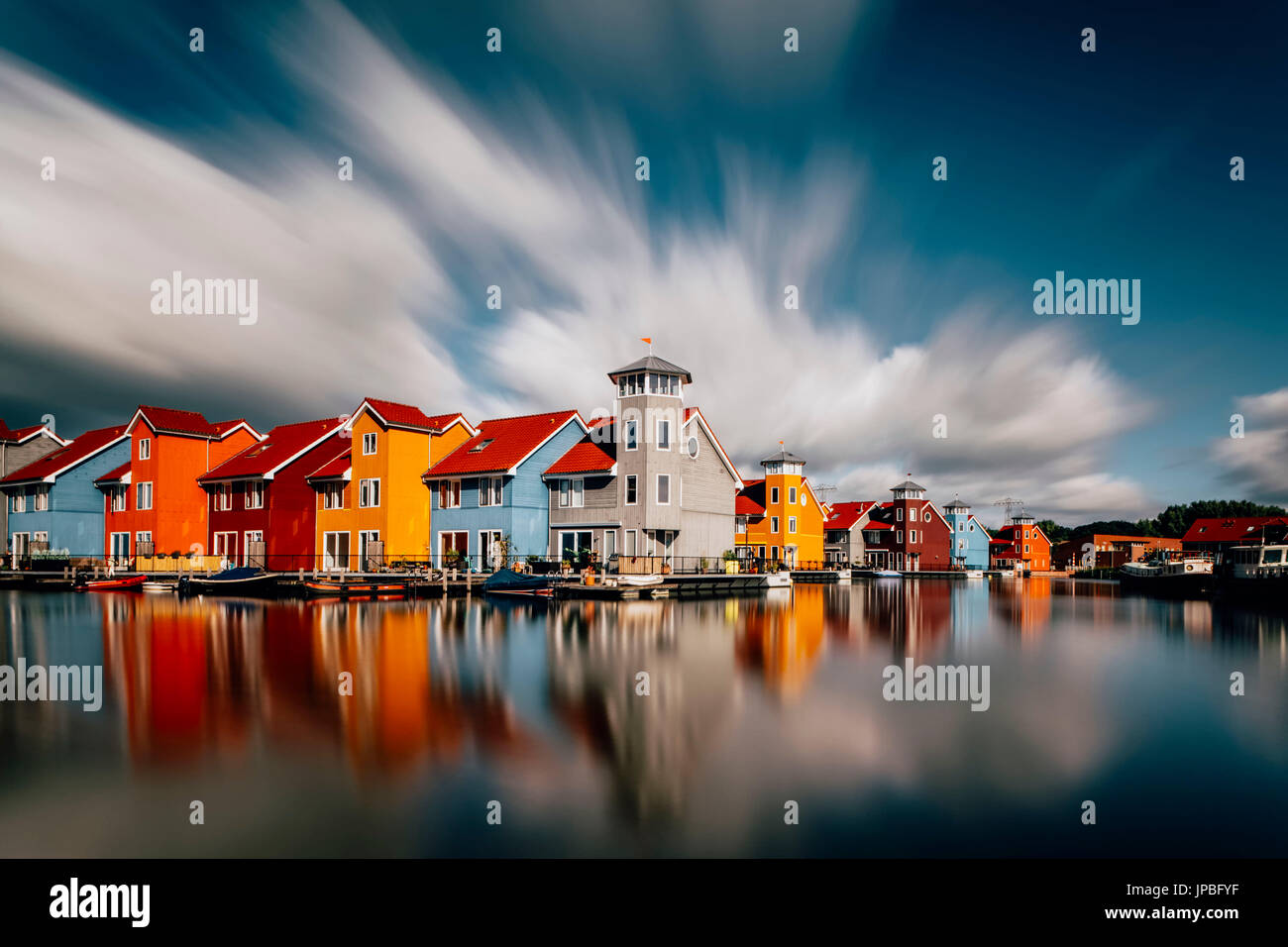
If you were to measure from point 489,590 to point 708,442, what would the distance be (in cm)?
1673

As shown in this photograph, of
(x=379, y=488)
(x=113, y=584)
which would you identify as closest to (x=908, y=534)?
(x=379, y=488)

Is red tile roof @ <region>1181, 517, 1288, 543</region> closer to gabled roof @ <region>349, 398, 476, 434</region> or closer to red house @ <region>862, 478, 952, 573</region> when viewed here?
red house @ <region>862, 478, 952, 573</region>

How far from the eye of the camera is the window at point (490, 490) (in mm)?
41312

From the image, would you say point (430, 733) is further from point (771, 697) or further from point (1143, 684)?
point (1143, 684)

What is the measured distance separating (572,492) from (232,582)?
17.7 m

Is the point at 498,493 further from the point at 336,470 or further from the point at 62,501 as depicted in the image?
the point at 62,501

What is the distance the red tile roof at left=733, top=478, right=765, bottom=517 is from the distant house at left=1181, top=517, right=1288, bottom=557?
61.4 meters

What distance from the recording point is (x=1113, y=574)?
99562mm

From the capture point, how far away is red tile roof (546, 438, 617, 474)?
4100cm

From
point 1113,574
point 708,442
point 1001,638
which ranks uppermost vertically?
point 708,442

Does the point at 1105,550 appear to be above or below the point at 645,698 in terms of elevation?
below

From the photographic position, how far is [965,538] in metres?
94.4

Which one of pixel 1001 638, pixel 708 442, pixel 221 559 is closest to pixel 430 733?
pixel 1001 638

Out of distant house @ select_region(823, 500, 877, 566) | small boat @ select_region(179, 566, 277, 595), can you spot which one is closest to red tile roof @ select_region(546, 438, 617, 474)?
small boat @ select_region(179, 566, 277, 595)
